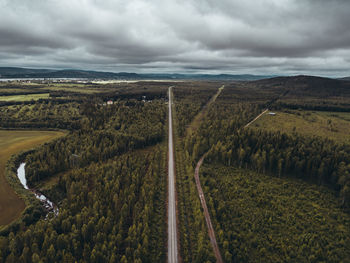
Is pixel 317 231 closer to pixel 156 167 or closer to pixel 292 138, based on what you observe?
pixel 292 138

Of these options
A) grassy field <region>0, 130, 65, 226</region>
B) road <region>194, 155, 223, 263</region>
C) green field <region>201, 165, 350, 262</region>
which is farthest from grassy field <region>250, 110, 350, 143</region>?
grassy field <region>0, 130, 65, 226</region>

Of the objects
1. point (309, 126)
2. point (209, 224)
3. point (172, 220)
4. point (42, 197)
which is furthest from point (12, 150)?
point (309, 126)

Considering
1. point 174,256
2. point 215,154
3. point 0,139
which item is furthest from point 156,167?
point 0,139

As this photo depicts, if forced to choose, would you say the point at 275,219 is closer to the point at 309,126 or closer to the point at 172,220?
the point at 172,220

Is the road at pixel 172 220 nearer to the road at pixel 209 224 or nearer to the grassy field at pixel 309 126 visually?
the road at pixel 209 224

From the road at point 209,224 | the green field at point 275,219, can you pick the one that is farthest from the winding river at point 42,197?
the green field at point 275,219
